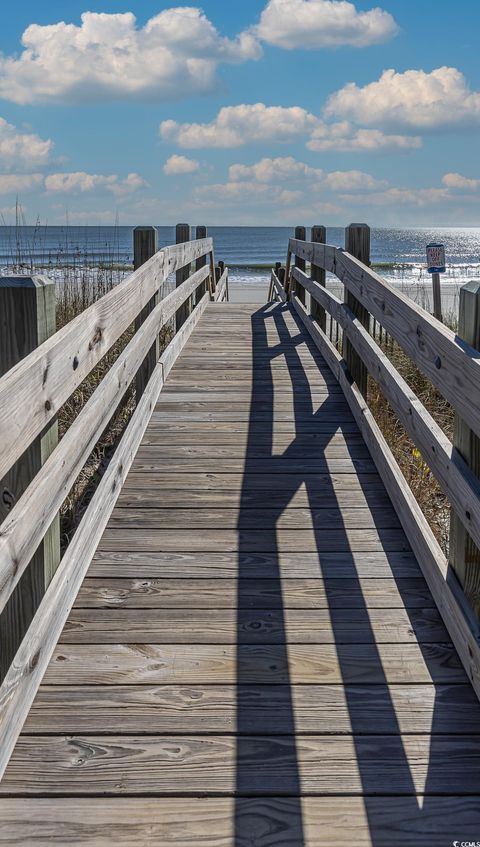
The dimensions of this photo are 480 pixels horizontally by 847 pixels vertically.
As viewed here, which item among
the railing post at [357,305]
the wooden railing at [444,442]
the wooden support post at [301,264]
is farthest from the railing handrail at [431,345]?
the wooden support post at [301,264]

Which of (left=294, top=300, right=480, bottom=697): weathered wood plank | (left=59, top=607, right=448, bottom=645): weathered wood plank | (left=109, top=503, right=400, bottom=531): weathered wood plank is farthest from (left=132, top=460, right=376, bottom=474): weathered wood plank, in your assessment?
(left=59, top=607, right=448, bottom=645): weathered wood plank

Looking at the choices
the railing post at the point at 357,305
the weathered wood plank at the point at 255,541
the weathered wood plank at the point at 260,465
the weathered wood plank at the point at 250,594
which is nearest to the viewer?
the weathered wood plank at the point at 250,594

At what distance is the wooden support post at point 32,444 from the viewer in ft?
7.02

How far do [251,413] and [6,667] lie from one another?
3262 millimetres

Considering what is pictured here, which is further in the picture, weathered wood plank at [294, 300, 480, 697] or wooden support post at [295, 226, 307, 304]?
wooden support post at [295, 226, 307, 304]

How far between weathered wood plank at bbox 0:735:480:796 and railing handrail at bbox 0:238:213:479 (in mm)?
Result: 793

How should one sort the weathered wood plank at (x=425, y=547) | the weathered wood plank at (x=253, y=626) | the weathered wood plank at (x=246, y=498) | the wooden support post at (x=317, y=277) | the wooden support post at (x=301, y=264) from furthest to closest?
the wooden support post at (x=301, y=264), the wooden support post at (x=317, y=277), the weathered wood plank at (x=246, y=498), the weathered wood plank at (x=253, y=626), the weathered wood plank at (x=425, y=547)

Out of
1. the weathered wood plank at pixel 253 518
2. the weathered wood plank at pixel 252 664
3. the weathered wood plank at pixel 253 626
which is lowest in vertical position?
the weathered wood plank at pixel 252 664

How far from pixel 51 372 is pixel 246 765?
116 cm

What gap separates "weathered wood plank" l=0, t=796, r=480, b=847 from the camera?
5.68ft

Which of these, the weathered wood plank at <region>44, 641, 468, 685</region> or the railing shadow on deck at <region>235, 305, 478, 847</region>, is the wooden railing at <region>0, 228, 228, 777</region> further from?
the railing shadow on deck at <region>235, 305, 478, 847</region>

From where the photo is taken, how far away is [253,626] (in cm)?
260

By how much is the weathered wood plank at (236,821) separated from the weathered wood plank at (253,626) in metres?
0.69

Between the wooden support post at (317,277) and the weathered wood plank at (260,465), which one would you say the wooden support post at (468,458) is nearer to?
the weathered wood plank at (260,465)
